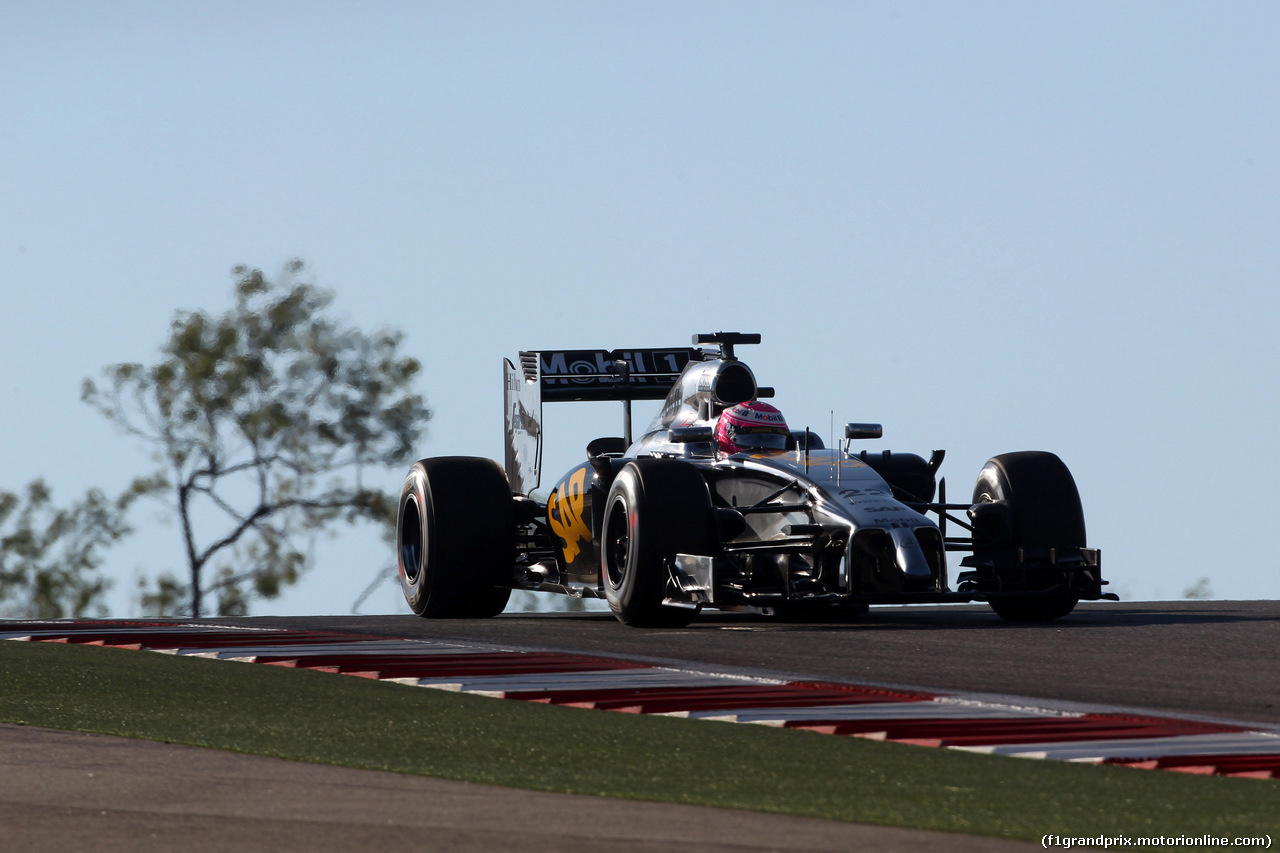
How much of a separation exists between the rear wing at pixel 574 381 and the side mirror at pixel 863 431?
267 cm

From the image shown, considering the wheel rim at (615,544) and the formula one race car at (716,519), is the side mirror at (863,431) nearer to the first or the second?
the formula one race car at (716,519)

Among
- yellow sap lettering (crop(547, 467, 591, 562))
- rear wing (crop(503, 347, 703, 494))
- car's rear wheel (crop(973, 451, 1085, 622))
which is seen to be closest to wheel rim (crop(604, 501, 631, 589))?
yellow sap lettering (crop(547, 467, 591, 562))

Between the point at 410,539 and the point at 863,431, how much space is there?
425 cm

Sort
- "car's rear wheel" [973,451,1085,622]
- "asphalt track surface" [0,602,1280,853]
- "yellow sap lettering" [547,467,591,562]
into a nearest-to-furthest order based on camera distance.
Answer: "asphalt track surface" [0,602,1280,853] < "car's rear wheel" [973,451,1085,622] < "yellow sap lettering" [547,467,591,562]

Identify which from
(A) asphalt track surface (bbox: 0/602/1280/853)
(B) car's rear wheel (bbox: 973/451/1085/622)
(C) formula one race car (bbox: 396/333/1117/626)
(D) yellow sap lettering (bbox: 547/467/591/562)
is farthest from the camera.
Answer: (D) yellow sap lettering (bbox: 547/467/591/562)

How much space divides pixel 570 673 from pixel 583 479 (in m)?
5.04

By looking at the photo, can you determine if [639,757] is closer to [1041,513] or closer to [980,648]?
[980,648]

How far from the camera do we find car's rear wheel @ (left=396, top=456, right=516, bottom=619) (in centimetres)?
1611

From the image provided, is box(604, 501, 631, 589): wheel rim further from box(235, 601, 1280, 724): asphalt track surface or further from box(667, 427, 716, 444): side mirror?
box(667, 427, 716, 444): side mirror

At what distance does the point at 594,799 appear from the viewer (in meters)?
6.62

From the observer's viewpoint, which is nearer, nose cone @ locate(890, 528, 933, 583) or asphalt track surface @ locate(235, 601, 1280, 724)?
asphalt track surface @ locate(235, 601, 1280, 724)

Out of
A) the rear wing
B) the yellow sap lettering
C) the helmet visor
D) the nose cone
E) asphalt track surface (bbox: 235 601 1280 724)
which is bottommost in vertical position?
asphalt track surface (bbox: 235 601 1280 724)

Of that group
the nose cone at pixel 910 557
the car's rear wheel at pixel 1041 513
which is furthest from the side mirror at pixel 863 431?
the nose cone at pixel 910 557

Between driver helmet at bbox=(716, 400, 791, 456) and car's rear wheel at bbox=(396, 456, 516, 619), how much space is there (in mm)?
2020
